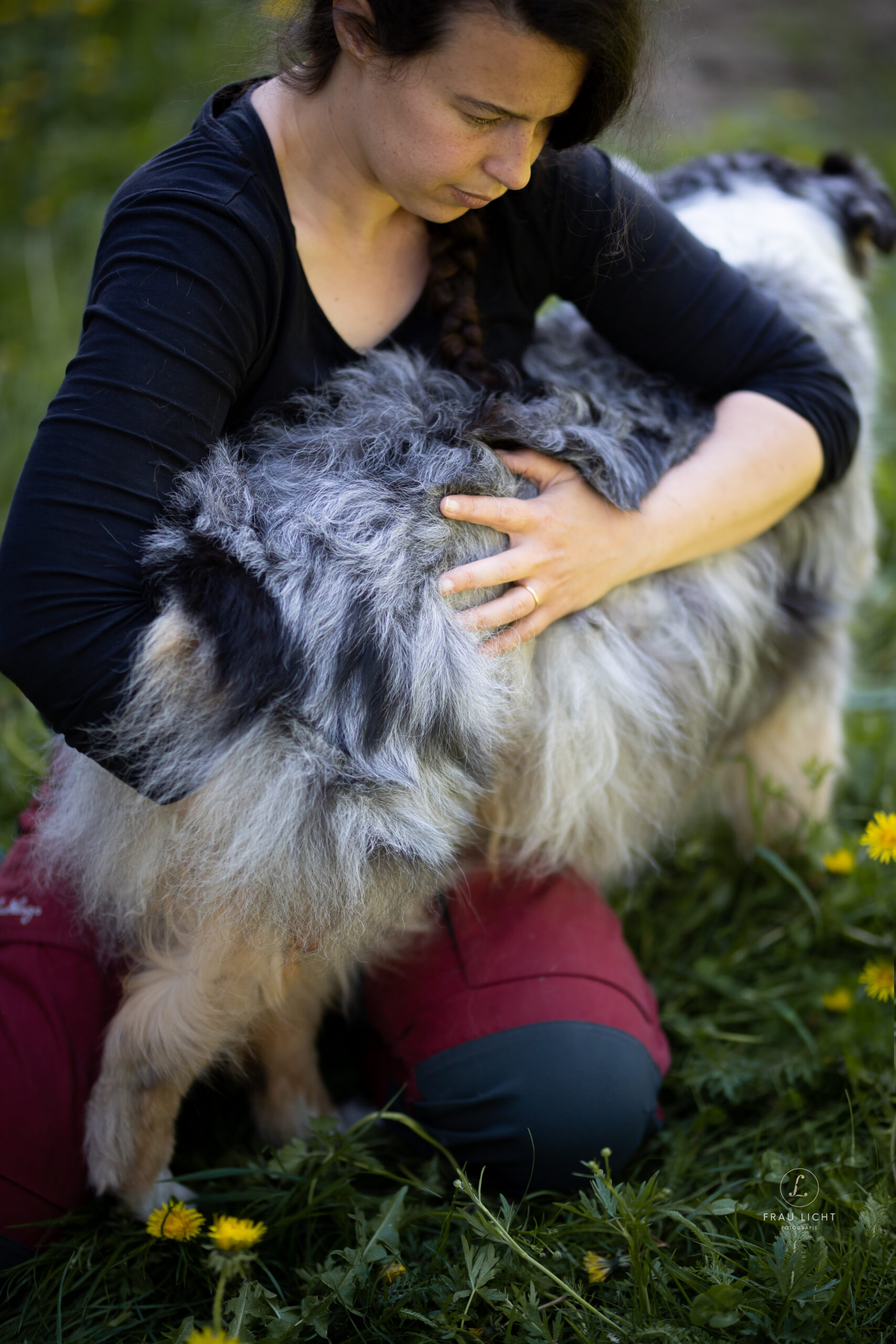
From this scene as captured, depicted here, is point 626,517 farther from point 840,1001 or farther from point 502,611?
point 840,1001

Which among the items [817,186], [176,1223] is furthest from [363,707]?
[817,186]

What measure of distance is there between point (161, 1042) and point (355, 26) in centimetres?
116

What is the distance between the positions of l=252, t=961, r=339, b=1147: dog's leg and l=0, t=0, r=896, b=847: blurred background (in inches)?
23.0

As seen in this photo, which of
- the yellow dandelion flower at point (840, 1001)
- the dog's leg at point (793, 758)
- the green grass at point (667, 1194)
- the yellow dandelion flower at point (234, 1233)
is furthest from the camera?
A: the dog's leg at point (793, 758)

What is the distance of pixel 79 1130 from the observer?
4.07 feet

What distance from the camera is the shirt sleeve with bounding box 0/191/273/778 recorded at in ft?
3.32

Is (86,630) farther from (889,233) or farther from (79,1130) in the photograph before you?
(889,233)

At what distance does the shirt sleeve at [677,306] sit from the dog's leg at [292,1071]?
3.22ft

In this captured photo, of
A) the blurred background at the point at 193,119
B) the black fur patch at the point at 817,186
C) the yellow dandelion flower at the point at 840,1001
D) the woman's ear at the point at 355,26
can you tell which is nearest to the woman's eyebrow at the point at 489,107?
the woman's ear at the point at 355,26

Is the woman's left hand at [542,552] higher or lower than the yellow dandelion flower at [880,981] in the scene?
higher

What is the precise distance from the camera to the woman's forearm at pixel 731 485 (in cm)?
130

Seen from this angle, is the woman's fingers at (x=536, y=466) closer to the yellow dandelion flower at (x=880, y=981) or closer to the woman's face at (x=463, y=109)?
the woman's face at (x=463, y=109)

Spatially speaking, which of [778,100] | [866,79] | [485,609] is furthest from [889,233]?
[866,79]

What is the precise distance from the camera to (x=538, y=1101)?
1271 mm
